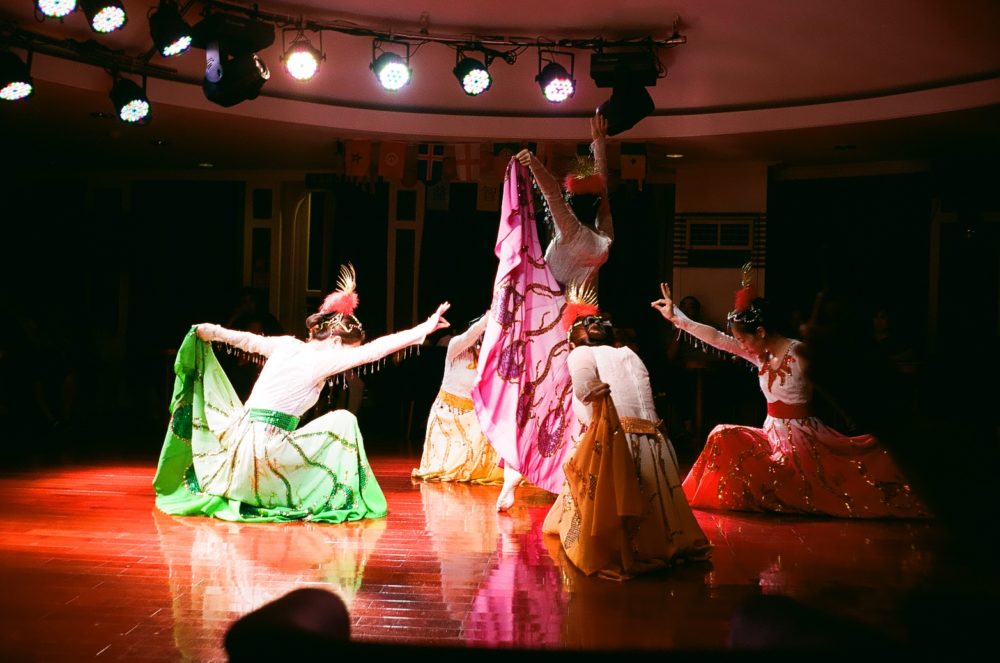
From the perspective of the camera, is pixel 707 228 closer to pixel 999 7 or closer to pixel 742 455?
pixel 999 7

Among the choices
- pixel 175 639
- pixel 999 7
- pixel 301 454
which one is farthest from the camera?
pixel 999 7

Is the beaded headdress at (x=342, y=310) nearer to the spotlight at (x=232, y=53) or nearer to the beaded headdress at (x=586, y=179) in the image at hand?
the beaded headdress at (x=586, y=179)

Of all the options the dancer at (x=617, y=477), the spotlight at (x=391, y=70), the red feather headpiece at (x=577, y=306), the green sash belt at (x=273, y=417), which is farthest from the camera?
the spotlight at (x=391, y=70)

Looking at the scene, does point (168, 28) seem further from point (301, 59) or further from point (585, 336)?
point (585, 336)

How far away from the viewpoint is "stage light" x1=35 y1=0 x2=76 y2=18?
17.5ft

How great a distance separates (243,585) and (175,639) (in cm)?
62

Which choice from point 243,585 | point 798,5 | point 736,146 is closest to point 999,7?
point 798,5

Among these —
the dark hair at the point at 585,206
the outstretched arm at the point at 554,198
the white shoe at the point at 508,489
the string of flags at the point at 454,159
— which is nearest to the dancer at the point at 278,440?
the white shoe at the point at 508,489

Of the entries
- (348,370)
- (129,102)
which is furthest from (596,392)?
(129,102)

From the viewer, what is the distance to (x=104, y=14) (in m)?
5.46

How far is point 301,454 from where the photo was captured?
15.6 ft

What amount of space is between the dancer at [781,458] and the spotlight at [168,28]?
332 centimetres

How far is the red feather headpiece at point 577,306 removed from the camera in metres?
A: 4.23

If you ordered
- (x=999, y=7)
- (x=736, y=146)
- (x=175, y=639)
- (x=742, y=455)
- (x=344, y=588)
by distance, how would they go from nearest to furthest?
(x=175, y=639), (x=344, y=588), (x=742, y=455), (x=999, y=7), (x=736, y=146)
